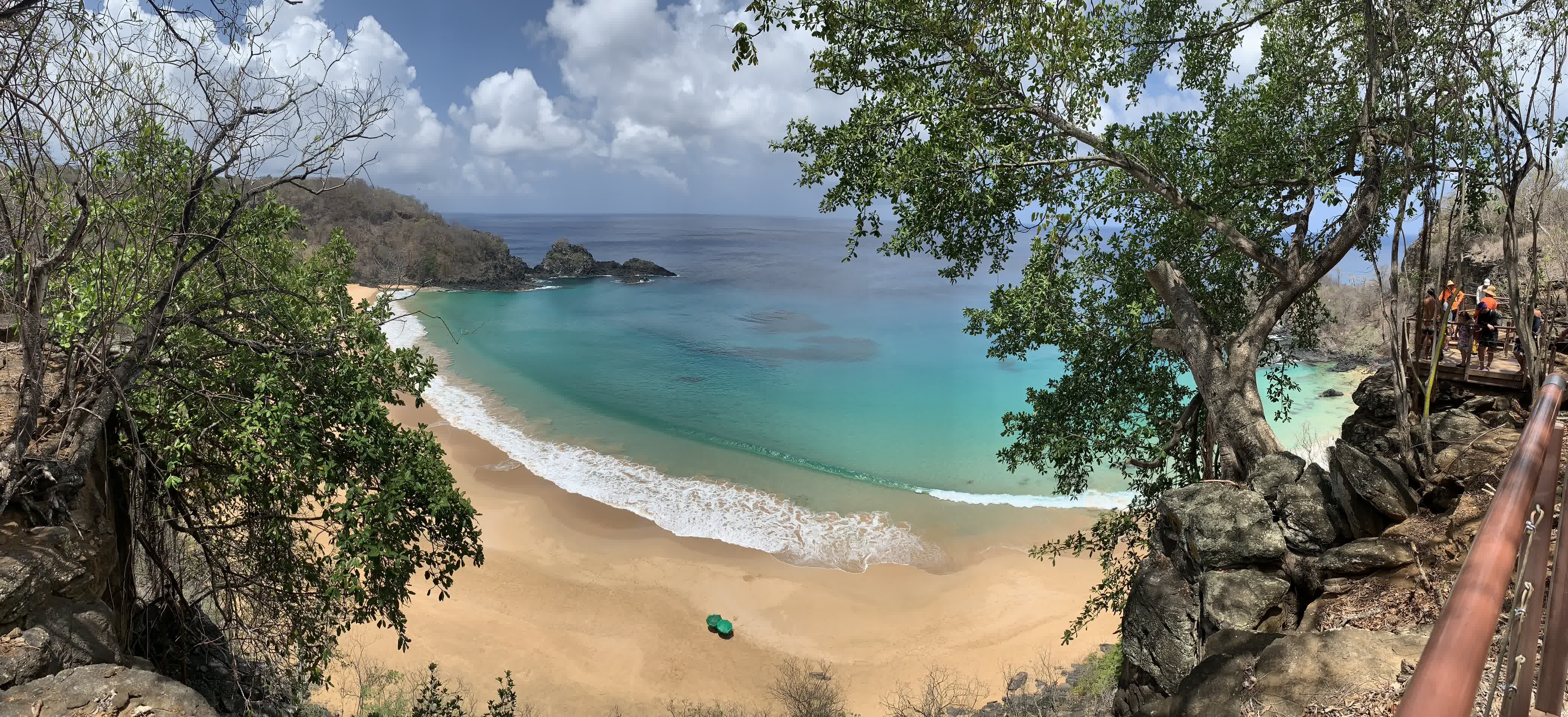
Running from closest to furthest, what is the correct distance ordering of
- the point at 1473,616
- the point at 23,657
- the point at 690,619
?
the point at 1473,616 → the point at 23,657 → the point at 690,619

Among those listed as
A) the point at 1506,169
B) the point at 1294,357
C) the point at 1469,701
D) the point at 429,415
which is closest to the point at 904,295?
the point at 429,415

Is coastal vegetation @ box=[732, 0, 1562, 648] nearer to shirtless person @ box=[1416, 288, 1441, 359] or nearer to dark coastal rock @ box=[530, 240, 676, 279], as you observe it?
shirtless person @ box=[1416, 288, 1441, 359]

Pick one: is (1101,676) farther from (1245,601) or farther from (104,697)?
(104,697)

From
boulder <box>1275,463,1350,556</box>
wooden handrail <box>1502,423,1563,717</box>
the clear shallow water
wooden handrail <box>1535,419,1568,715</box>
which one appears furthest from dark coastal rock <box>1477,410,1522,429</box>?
the clear shallow water

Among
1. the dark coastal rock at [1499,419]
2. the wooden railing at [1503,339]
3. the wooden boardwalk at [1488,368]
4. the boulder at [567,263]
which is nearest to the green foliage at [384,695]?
the wooden railing at [1503,339]

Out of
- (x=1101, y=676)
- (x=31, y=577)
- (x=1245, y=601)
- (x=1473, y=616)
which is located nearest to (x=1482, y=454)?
(x=1245, y=601)
